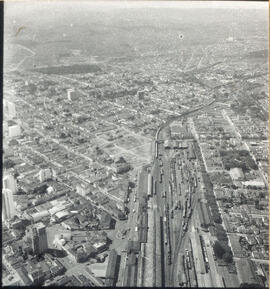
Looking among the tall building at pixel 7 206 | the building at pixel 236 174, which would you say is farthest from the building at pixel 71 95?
the tall building at pixel 7 206

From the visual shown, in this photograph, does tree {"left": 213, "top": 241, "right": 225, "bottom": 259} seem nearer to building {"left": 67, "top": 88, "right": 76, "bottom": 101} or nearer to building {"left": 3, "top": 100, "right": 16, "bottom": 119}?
building {"left": 3, "top": 100, "right": 16, "bottom": 119}

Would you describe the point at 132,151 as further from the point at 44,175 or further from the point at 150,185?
the point at 44,175

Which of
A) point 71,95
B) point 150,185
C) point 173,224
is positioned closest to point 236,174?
point 150,185

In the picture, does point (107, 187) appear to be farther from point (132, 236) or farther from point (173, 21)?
point (173, 21)

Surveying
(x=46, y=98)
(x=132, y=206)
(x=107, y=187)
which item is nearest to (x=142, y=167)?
(x=107, y=187)

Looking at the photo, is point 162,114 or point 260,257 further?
point 162,114

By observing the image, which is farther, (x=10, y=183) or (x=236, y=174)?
(x=236, y=174)
